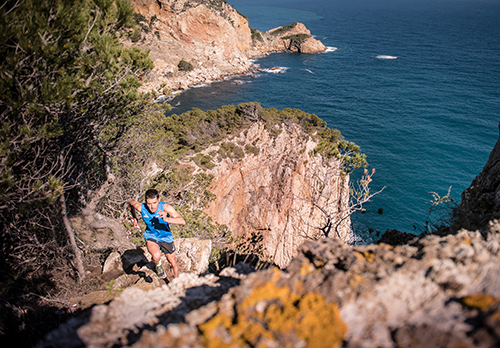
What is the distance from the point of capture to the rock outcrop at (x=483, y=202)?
639cm

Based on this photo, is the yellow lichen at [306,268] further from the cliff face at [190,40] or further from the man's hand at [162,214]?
the cliff face at [190,40]

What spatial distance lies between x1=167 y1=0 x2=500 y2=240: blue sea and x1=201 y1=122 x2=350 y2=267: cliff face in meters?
7.50

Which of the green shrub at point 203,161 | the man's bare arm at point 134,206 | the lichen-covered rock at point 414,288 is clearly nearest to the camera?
the lichen-covered rock at point 414,288

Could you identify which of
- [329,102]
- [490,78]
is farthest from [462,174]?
[490,78]

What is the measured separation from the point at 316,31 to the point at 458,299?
15165 cm

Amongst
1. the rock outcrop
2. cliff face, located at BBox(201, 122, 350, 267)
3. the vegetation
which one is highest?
the vegetation

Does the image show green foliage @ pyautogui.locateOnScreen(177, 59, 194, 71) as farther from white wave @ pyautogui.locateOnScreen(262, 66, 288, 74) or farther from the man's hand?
the man's hand

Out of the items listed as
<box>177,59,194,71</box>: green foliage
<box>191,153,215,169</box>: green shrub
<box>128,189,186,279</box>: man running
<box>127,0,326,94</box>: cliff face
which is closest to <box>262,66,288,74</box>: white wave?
<box>127,0,326,94</box>: cliff face

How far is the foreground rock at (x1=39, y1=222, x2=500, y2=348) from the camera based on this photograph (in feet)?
8.05

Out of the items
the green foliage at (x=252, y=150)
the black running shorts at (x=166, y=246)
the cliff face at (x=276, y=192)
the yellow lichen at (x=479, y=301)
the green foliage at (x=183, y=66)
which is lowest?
the cliff face at (x=276, y=192)

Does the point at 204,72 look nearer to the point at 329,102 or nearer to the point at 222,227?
the point at 329,102

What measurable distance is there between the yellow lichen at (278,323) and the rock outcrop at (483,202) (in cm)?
522

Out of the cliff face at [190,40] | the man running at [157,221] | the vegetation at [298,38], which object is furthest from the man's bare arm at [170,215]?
the vegetation at [298,38]

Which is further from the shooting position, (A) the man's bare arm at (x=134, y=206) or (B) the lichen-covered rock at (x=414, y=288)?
(A) the man's bare arm at (x=134, y=206)
